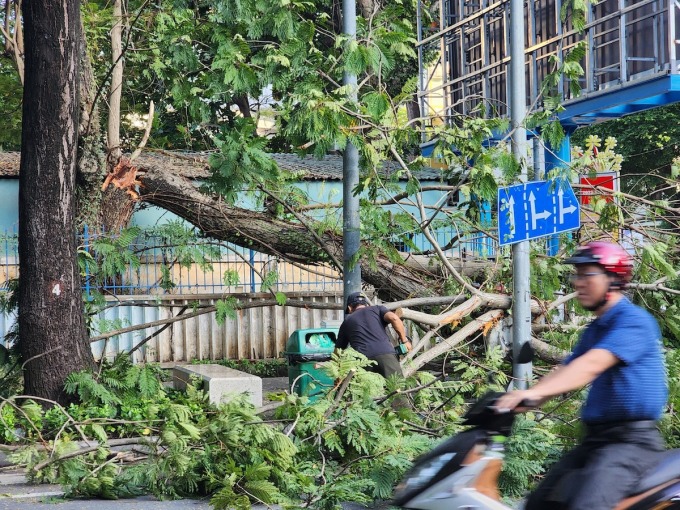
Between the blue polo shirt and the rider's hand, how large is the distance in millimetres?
341

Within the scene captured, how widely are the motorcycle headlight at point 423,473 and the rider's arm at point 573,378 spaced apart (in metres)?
0.30

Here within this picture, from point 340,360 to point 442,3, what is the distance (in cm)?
1184

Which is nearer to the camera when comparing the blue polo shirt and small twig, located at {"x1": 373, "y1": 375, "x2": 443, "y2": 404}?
the blue polo shirt

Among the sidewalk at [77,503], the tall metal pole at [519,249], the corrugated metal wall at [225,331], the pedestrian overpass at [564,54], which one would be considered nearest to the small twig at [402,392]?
the tall metal pole at [519,249]

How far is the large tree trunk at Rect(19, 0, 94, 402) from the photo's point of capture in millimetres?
10148

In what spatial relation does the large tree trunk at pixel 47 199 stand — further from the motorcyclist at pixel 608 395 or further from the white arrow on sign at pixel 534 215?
the motorcyclist at pixel 608 395

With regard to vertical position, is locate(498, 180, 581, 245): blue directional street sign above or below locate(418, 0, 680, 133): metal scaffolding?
below

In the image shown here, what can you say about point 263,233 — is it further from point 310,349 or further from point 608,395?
point 608,395

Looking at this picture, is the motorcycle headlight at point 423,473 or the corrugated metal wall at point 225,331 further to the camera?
the corrugated metal wall at point 225,331

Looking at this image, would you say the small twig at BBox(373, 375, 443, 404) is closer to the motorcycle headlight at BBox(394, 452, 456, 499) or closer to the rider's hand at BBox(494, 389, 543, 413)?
the motorcycle headlight at BBox(394, 452, 456, 499)

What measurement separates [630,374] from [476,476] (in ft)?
2.39

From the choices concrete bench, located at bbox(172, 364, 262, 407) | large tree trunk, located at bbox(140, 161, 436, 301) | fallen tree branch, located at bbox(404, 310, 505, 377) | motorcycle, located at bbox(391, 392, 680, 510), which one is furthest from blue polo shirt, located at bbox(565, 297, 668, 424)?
large tree trunk, located at bbox(140, 161, 436, 301)

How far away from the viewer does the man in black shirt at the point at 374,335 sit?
31.9ft

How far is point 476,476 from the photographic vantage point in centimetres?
368
